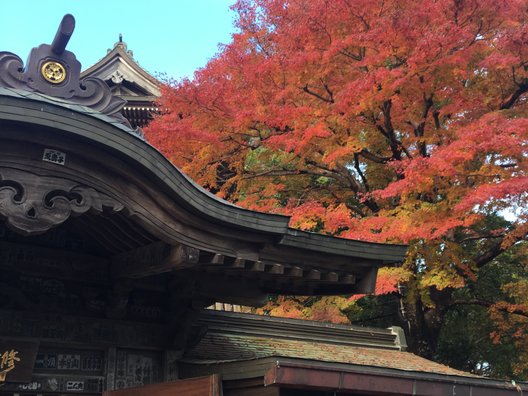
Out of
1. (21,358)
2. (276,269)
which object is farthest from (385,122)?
(21,358)

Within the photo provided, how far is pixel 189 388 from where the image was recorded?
16.8ft

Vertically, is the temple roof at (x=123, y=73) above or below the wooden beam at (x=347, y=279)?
above

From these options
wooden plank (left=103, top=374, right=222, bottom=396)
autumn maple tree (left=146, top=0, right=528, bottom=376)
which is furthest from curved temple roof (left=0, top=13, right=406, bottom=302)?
autumn maple tree (left=146, top=0, right=528, bottom=376)

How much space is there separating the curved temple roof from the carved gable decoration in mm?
14

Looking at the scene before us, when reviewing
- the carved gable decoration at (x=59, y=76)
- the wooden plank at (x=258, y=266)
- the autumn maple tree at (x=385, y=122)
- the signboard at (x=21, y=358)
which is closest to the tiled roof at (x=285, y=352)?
the wooden plank at (x=258, y=266)

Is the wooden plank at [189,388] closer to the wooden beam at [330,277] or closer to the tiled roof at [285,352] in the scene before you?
the tiled roof at [285,352]

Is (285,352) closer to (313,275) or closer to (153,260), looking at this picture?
(313,275)

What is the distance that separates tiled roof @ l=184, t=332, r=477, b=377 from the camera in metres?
6.38

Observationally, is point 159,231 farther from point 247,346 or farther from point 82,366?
point 247,346

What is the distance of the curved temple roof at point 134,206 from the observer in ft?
14.1

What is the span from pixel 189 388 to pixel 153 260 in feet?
3.91

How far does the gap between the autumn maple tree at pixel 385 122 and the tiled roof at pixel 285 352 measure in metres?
4.09

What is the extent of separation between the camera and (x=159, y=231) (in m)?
4.95

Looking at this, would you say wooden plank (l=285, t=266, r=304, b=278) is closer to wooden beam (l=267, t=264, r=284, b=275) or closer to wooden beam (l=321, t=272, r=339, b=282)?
wooden beam (l=267, t=264, r=284, b=275)
